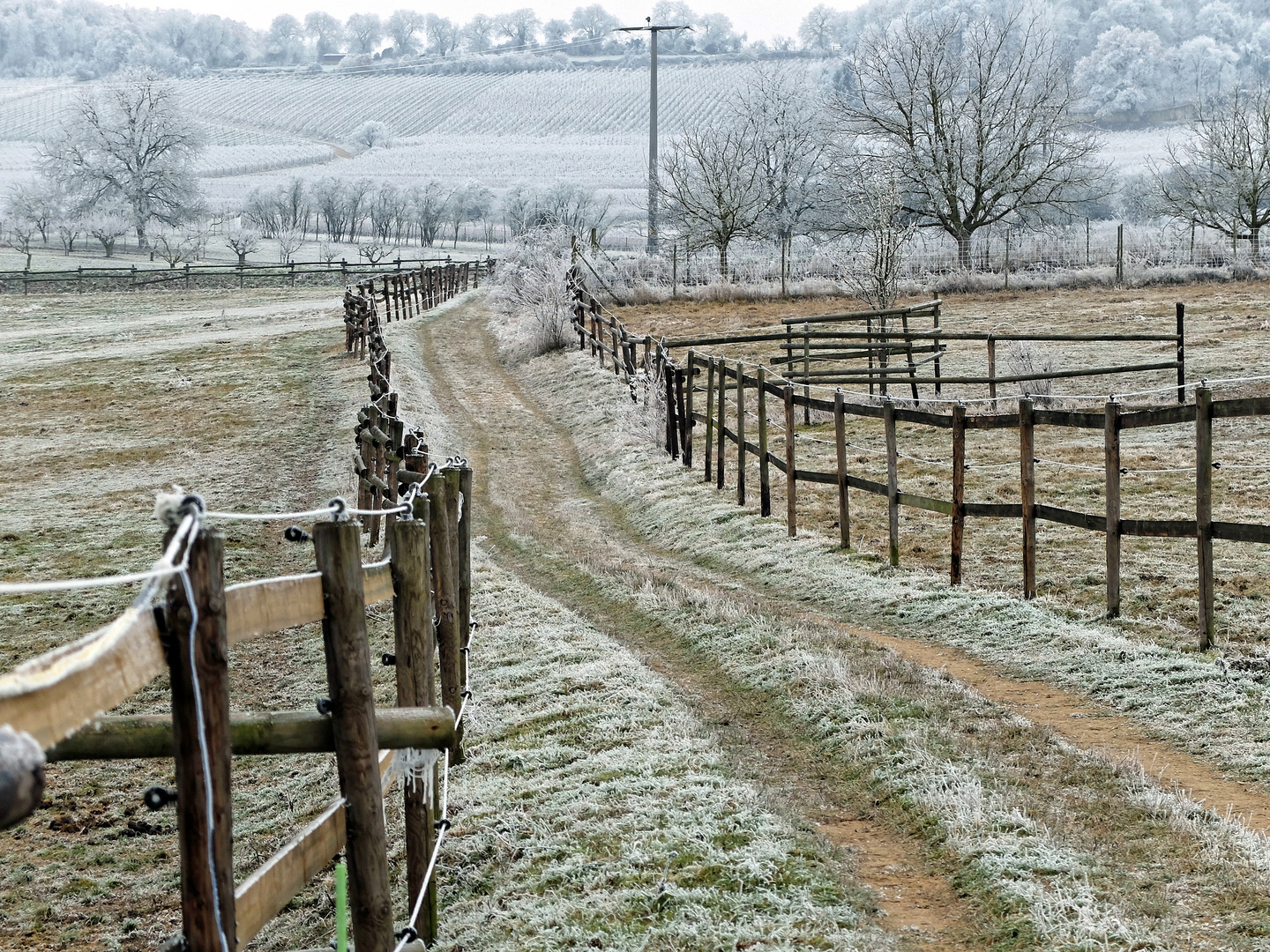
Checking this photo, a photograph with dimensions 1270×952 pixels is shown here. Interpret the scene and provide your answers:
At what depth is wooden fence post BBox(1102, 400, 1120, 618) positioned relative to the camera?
29.6ft

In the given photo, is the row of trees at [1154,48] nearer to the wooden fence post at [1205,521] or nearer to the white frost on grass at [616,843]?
the wooden fence post at [1205,521]

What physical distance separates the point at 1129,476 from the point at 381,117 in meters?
150

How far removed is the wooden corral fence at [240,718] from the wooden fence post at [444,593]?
389 mm

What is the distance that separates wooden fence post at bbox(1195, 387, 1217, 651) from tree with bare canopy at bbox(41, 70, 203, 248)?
74410mm

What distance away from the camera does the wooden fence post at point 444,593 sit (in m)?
5.95

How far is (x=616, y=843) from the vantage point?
18.9 ft

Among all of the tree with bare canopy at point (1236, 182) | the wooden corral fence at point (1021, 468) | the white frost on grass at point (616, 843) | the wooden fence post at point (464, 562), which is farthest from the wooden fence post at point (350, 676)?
the tree with bare canopy at point (1236, 182)

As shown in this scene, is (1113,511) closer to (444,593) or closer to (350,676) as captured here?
(444,593)

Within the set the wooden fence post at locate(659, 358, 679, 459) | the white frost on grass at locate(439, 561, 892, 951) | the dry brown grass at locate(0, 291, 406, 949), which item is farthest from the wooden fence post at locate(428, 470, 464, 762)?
the wooden fence post at locate(659, 358, 679, 459)

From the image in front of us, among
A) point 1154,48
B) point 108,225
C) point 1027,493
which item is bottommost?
point 1027,493

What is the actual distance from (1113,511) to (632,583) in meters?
4.20

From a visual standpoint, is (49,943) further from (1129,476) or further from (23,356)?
(23,356)

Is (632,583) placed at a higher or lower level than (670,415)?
lower

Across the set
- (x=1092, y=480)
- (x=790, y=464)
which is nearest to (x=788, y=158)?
(x=1092, y=480)
